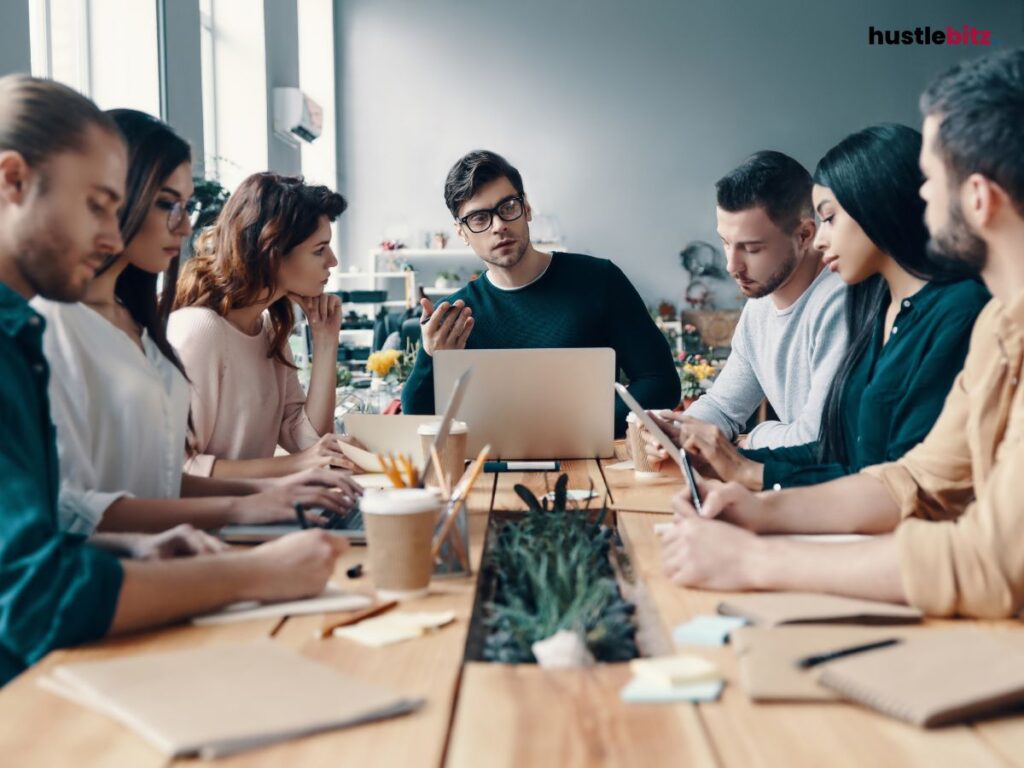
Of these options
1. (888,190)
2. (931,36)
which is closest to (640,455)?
(888,190)

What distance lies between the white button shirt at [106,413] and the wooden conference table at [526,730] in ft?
1.68

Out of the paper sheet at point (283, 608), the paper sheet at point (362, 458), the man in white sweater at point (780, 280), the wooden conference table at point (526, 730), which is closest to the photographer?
the wooden conference table at point (526, 730)

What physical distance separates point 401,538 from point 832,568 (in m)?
0.49

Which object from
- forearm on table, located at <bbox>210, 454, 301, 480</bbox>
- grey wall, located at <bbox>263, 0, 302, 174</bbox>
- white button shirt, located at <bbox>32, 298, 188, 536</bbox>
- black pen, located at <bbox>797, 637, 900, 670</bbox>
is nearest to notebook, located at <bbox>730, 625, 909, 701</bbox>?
black pen, located at <bbox>797, 637, 900, 670</bbox>

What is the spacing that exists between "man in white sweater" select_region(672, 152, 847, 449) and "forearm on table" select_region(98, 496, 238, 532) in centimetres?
141

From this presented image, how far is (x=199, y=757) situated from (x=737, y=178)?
7.05 ft

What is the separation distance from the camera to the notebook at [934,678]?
885 millimetres

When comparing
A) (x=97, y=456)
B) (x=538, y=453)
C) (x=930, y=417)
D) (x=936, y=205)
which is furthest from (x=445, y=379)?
(x=936, y=205)

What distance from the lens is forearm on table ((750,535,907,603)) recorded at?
1.20 metres

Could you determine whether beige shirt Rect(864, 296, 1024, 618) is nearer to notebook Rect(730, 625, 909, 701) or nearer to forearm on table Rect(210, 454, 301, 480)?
notebook Rect(730, 625, 909, 701)

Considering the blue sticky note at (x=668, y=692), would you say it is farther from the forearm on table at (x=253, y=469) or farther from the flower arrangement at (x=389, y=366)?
the flower arrangement at (x=389, y=366)

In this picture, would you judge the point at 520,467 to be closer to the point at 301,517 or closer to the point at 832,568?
the point at 301,517

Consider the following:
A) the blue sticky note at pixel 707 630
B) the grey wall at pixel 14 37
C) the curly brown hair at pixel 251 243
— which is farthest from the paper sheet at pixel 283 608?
the grey wall at pixel 14 37

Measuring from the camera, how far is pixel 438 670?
1.02 m
